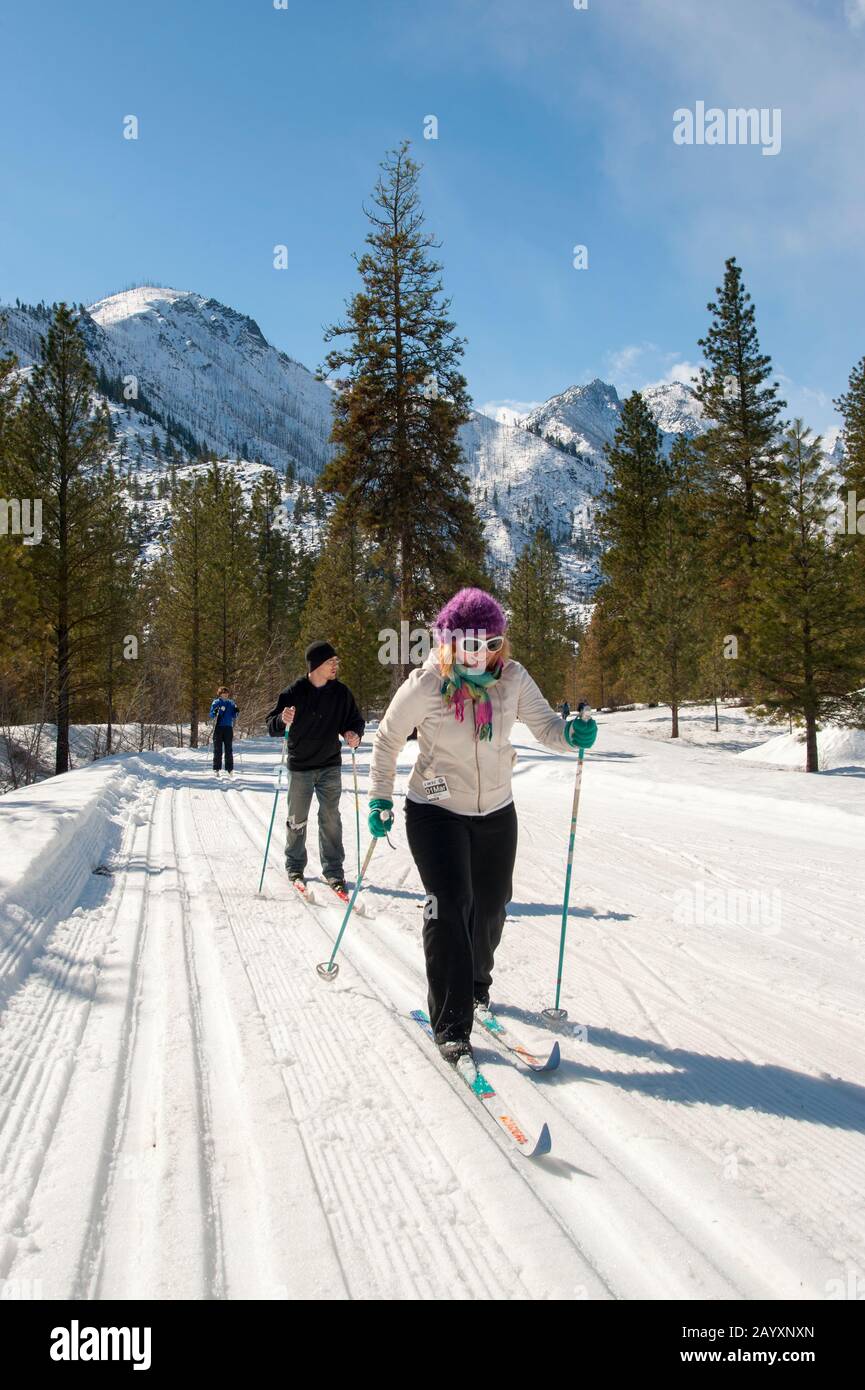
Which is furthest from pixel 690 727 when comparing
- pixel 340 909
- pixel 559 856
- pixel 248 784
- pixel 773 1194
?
pixel 773 1194

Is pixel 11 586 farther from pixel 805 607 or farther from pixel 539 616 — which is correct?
pixel 539 616

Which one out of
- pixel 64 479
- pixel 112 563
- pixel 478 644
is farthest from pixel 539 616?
pixel 478 644

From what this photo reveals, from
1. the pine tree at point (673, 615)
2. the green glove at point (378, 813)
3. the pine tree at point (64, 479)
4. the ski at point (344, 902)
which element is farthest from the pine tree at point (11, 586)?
the pine tree at point (673, 615)

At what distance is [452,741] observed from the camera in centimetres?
346

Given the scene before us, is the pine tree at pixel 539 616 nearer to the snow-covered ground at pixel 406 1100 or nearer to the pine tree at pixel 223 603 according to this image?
the pine tree at pixel 223 603

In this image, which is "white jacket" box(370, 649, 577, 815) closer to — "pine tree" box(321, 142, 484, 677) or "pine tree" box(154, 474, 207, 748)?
"pine tree" box(321, 142, 484, 677)

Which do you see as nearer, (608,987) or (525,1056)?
(525,1056)

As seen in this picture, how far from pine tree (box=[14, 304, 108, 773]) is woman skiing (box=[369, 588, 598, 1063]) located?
19894mm

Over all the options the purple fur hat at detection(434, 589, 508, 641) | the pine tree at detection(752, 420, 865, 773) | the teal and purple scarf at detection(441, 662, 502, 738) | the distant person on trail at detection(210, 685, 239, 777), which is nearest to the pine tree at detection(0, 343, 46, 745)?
the distant person on trail at detection(210, 685, 239, 777)

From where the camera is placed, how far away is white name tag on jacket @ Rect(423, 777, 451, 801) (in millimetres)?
3428

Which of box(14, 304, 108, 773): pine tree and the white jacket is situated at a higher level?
box(14, 304, 108, 773): pine tree

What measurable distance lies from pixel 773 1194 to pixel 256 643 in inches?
1247
